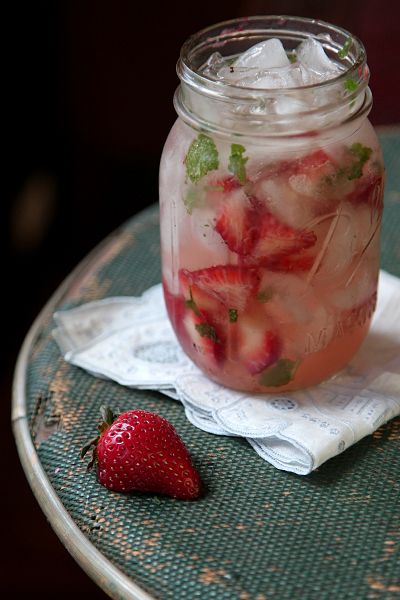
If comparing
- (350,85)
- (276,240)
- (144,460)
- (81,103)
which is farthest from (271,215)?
(81,103)

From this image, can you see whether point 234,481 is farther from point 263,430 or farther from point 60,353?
point 60,353

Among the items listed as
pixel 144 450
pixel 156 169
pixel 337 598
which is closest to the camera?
pixel 337 598

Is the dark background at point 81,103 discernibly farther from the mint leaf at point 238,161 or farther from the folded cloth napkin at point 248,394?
the mint leaf at point 238,161

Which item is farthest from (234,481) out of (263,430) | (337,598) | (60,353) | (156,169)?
(156,169)

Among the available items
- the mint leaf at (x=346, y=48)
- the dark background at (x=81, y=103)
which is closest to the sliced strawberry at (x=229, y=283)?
the mint leaf at (x=346, y=48)

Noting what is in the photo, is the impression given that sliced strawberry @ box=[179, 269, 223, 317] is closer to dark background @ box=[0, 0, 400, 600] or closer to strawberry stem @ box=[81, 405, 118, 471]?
strawberry stem @ box=[81, 405, 118, 471]

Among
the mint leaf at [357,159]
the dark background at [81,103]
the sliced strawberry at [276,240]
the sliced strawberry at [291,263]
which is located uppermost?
the mint leaf at [357,159]

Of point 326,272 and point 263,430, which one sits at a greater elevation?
point 326,272

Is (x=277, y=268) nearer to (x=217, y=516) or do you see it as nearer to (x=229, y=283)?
(x=229, y=283)
